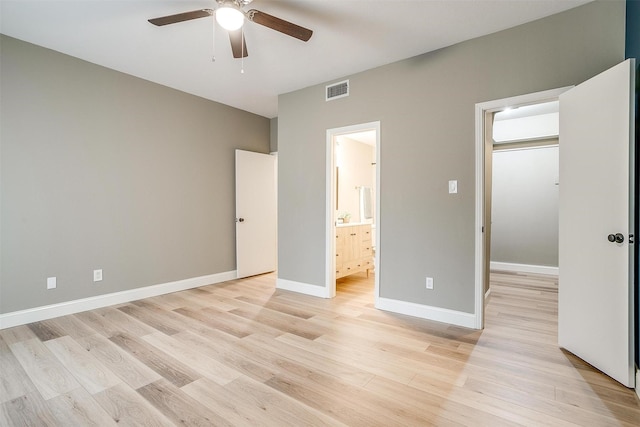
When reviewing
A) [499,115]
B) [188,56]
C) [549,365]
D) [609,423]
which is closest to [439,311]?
[549,365]

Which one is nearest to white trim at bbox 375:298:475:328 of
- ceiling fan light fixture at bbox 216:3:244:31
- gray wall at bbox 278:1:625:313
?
gray wall at bbox 278:1:625:313

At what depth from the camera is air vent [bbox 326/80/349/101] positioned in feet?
12.1

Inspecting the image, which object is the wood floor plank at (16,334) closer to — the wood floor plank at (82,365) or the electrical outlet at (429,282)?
the wood floor plank at (82,365)

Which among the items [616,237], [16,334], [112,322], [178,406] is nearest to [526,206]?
[616,237]

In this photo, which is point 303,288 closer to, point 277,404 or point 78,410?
point 277,404

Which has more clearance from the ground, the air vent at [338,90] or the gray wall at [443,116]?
the air vent at [338,90]

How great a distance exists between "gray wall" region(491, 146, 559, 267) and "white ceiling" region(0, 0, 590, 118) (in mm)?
3540

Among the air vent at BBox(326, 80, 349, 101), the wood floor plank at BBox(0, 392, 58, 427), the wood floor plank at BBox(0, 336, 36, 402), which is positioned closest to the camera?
the wood floor plank at BBox(0, 392, 58, 427)

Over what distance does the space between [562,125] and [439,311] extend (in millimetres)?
1974

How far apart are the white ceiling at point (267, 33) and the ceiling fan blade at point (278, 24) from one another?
30 cm

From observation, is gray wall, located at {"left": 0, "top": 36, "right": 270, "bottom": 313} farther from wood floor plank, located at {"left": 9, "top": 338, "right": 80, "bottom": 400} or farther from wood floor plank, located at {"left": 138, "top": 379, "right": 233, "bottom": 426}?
wood floor plank, located at {"left": 138, "top": 379, "right": 233, "bottom": 426}

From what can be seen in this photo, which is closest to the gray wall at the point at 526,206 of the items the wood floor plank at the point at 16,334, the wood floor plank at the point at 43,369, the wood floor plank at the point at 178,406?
the wood floor plank at the point at 178,406

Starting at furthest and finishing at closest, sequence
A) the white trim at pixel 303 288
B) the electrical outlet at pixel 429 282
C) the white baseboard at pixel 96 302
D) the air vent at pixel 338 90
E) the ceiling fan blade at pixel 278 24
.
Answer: the white trim at pixel 303 288 < the air vent at pixel 338 90 < the electrical outlet at pixel 429 282 < the white baseboard at pixel 96 302 < the ceiling fan blade at pixel 278 24

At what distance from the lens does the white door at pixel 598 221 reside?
190cm
